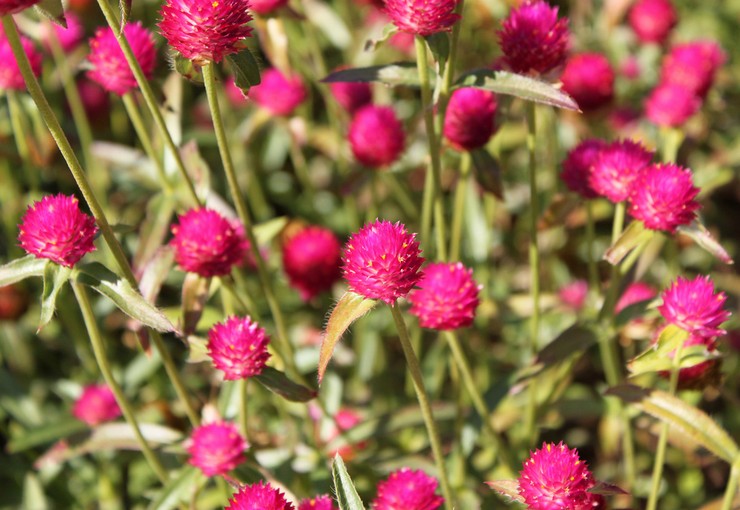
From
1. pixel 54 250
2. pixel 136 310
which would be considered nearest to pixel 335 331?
pixel 136 310

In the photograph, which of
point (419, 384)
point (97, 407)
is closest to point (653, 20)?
point (419, 384)

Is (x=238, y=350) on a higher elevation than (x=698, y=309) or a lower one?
higher

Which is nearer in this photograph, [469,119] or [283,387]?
[283,387]

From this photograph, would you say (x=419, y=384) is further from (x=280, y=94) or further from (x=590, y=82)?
(x=280, y=94)

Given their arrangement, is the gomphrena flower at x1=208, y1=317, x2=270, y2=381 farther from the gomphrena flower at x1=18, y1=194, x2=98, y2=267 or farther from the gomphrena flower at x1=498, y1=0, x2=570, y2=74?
the gomphrena flower at x1=498, y1=0, x2=570, y2=74

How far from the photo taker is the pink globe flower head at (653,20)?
3.38 meters

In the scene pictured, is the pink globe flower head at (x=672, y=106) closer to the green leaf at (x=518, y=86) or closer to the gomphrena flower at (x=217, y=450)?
the green leaf at (x=518, y=86)

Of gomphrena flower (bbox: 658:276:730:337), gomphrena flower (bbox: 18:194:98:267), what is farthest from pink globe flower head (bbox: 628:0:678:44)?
gomphrena flower (bbox: 18:194:98:267)

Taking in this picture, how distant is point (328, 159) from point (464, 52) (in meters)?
0.70

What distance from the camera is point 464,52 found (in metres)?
3.58

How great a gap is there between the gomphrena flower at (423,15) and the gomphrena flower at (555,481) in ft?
2.52

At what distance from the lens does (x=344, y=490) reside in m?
1.50

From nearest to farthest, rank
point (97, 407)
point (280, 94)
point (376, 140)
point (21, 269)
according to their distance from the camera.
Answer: point (21, 269)
point (97, 407)
point (376, 140)
point (280, 94)

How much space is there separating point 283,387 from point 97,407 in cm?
81
